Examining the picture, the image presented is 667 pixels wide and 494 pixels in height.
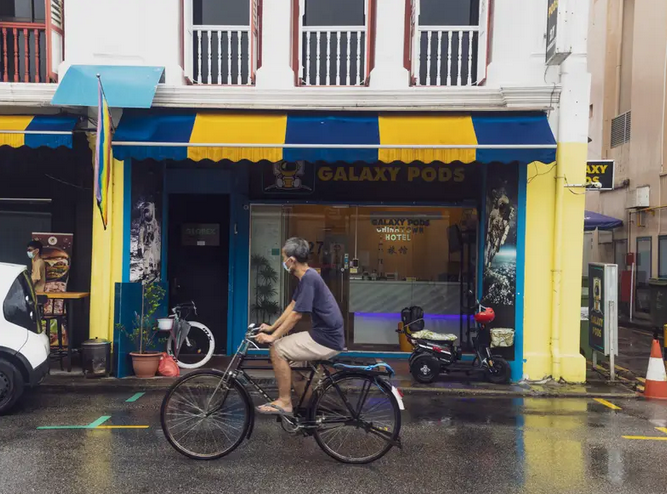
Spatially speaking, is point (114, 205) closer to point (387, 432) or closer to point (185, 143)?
point (185, 143)

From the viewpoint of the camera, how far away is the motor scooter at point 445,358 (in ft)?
28.1

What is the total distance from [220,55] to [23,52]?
324 cm

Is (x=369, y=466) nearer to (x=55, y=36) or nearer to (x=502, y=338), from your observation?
(x=502, y=338)

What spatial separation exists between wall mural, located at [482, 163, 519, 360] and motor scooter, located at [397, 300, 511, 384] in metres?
0.21

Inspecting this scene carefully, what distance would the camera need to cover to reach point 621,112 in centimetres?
1917

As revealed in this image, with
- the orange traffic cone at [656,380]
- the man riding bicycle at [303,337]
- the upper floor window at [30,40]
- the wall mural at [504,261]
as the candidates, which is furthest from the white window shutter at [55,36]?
the orange traffic cone at [656,380]

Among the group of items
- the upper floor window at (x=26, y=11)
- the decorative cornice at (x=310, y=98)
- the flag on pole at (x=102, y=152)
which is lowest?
the flag on pole at (x=102, y=152)

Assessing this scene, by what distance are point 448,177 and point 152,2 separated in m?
5.32

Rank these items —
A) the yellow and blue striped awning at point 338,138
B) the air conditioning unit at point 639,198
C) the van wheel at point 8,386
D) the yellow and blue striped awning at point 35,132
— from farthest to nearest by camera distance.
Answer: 1. the air conditioning unit at point 639,198
2. the yellow and blue striped awning at point 35,132
3. the yellow and blue striped awning at point 338,138
4. the van wheel at point 8,386

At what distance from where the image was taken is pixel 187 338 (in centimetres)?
1008

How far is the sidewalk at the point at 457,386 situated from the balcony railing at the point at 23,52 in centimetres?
456

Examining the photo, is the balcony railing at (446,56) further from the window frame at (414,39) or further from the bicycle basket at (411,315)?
the bicycle basket at (411,315)

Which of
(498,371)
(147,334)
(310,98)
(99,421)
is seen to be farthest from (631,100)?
(99,421)

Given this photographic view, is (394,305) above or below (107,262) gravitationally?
below
